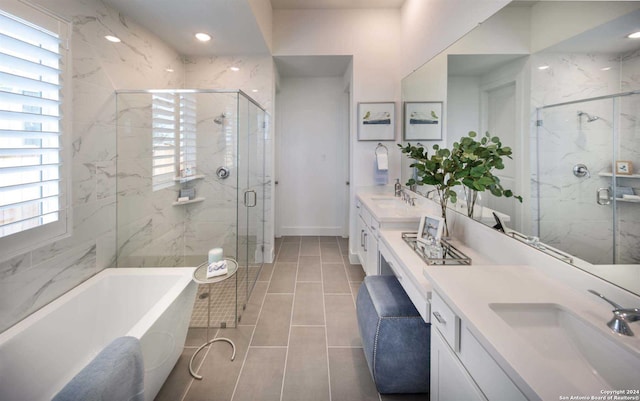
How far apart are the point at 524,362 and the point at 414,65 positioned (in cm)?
286

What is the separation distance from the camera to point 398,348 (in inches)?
55.0

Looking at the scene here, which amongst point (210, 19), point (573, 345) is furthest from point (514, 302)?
point (210, 19)

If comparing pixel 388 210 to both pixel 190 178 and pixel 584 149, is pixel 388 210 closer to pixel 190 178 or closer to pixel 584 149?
pixel 584 149

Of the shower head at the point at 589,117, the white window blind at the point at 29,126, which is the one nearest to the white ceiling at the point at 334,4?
the white window blind at the point at 29,126

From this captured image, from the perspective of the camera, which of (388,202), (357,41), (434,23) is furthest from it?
(357,41)

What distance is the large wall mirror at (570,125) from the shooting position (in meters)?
0.81

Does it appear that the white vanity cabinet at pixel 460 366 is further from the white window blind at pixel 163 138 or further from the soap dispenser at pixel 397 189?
the white window blind at pixel 163 138

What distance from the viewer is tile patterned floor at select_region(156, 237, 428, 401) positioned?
151 cm

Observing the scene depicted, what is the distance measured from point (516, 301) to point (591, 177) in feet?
1.68

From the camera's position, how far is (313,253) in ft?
12.0

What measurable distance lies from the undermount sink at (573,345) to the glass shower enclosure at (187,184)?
6.50 ft

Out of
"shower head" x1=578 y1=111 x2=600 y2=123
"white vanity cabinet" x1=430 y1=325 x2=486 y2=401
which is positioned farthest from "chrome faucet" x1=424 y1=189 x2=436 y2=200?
"white vanity cabinet" x1=430 y1=325 x2=486 y2=401

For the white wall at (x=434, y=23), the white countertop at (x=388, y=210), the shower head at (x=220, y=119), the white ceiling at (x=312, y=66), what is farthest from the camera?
the white ceiling at (x=312, y=66)

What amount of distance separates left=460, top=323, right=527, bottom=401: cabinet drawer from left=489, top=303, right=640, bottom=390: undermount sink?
0.12m
